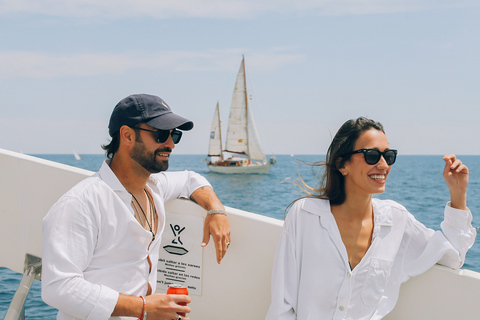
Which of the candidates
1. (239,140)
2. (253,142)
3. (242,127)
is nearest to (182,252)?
(242,127)

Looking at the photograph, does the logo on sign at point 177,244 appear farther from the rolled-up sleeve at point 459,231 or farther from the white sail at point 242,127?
the white sail at point 242,127

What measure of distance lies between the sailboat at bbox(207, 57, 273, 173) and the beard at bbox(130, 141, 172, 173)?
142ft

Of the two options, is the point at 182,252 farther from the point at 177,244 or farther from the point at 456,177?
the point at 456,177

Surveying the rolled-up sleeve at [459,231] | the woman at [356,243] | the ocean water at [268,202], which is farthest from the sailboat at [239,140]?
the rolled-up sleeve at [459,231]

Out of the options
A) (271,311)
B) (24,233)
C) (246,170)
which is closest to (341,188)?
(271,311)

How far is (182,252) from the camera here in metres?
2.71

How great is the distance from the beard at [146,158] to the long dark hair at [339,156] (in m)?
0.66

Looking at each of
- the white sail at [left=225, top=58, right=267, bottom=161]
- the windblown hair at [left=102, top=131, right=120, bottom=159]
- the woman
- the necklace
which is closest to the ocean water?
the woman

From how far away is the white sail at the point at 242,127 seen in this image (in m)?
45.6

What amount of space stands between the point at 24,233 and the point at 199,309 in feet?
3.71

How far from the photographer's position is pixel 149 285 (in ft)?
7.14

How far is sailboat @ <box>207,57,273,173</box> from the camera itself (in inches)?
1805

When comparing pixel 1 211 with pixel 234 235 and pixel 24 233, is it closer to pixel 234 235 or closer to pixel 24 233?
pixel 24 233

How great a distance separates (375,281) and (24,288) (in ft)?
5.66
